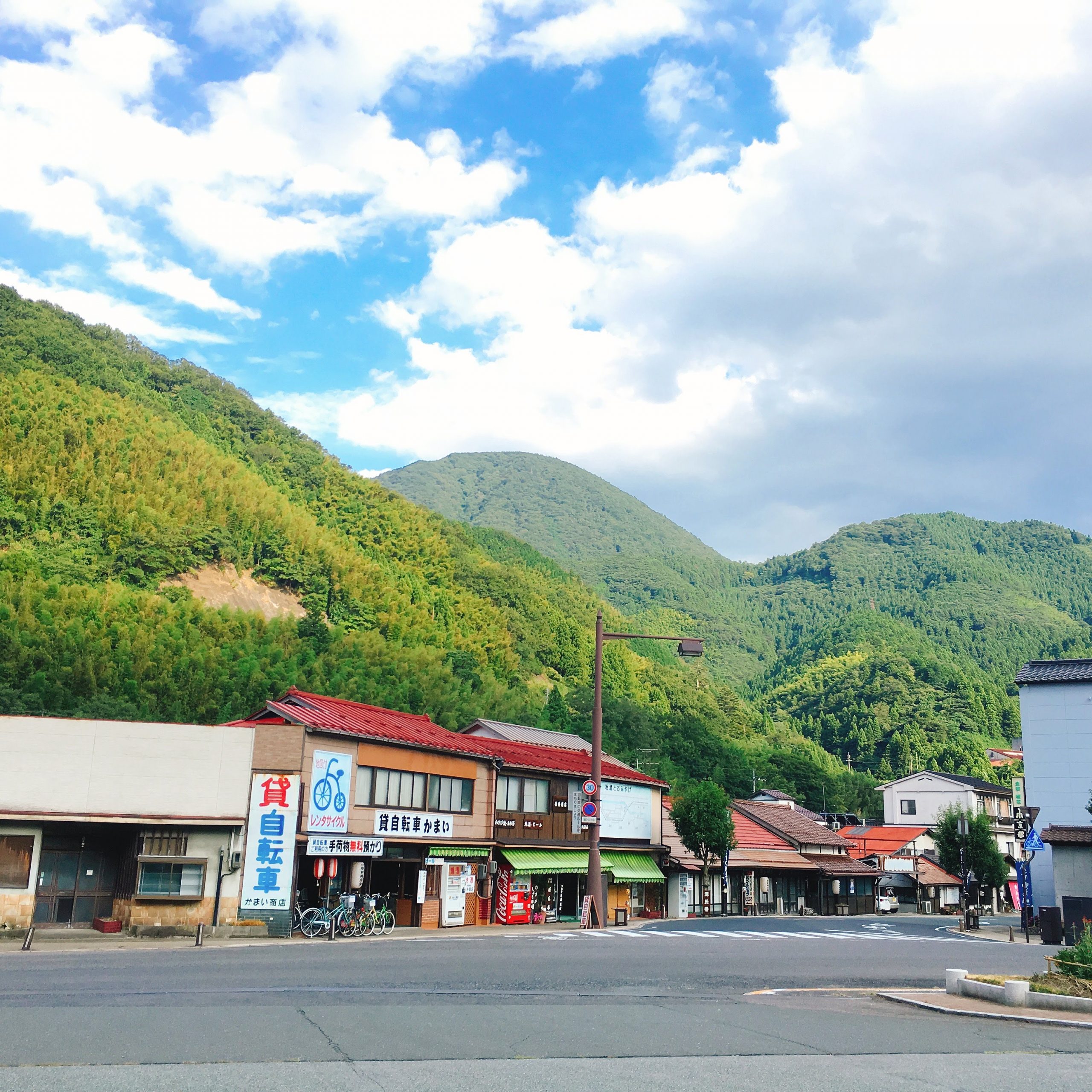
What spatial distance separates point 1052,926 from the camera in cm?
3081

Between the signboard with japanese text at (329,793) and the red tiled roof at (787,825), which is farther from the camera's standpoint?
the red tiled roof at (787,825)

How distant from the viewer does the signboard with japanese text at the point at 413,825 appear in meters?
31.4

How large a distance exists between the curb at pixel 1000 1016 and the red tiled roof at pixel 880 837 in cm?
6202

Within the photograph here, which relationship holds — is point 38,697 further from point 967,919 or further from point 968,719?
point 968,719

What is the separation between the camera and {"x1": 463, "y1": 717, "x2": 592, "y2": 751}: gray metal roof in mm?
48906

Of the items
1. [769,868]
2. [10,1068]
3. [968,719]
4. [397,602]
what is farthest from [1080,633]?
[10,1068]

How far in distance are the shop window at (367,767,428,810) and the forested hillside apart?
21.7m

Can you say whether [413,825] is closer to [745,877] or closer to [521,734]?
[521,734]

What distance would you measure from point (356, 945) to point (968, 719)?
431ft

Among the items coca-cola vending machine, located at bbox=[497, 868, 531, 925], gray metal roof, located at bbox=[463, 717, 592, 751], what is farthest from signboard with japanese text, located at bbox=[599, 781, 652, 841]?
coca-cola vending machine, located at bbox=[497, 868, 531, 925]

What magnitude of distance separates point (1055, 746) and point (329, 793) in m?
34.3

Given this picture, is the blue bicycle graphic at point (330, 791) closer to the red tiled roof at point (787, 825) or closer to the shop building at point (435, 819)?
the shop building at point (435, 819)

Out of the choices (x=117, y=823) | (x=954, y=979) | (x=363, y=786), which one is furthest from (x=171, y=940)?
(x=954, y=979)

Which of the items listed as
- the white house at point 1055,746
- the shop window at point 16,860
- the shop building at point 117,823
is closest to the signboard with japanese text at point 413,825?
the shop building at point 117,823
